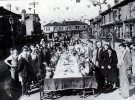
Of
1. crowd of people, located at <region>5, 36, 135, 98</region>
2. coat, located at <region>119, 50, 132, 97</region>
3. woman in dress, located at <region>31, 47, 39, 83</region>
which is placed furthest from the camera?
woman in dress, located at <region>31, 47, 39, 83</region>

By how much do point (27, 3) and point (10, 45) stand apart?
4494mm

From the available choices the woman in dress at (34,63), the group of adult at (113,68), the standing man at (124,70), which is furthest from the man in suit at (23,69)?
the standing man at (124,70)

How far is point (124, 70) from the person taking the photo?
386 cm

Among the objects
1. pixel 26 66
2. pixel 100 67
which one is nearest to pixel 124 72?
pixel 100 67

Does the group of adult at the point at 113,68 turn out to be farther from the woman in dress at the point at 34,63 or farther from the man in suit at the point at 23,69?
the man in suit at the point at 23,69

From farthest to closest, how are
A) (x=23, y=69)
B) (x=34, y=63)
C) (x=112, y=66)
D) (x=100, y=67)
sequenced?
1. (x=34, y=63)
2. (x=100, y=67)
3. (x=112, y=66)
4. (x=23, y=69)

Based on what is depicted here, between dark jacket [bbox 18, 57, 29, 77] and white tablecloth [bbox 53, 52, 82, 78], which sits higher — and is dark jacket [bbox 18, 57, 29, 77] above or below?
above

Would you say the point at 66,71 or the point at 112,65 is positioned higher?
the point at 112,65

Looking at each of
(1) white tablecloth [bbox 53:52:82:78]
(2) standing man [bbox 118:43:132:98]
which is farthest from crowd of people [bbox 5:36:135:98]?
(1) white tablecloth [bbox 53:52:82:78]

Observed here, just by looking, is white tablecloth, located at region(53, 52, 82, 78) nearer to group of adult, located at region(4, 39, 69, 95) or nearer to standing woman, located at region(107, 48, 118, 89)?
group of adult, located at region(4, 39, 69, 95)

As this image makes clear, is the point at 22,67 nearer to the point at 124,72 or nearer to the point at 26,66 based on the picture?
the point at 26,66

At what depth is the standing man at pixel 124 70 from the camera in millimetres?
3769

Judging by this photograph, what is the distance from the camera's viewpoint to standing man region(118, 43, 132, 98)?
3.77 meters

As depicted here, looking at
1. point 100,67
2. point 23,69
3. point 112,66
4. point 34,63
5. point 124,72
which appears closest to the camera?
point 124,72
